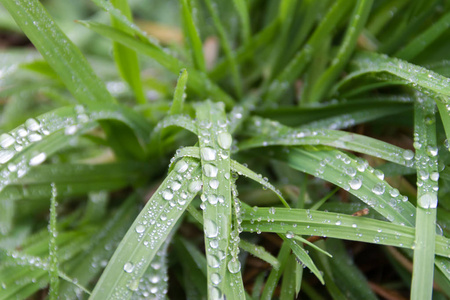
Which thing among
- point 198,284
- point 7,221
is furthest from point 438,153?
point 7,221

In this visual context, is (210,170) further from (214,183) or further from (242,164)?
(242,164)

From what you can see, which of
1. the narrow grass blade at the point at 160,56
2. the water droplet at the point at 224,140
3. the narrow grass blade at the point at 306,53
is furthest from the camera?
the narrow grass blade at the point at 306,53

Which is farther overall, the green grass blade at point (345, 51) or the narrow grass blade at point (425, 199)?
the green grass blade at point (345, 51)

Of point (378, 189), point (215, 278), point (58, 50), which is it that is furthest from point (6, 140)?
→ point (378, 189)

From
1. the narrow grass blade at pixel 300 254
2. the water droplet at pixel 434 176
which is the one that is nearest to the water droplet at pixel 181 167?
the narrow grass blade at pixel 300 254

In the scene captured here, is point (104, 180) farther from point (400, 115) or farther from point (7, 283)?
point (400, 115)

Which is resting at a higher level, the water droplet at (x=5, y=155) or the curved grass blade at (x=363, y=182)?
the curved grass blade at (x=363, y=182)

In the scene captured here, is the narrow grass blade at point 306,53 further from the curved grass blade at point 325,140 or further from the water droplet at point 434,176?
the water droplet at point 434,176
